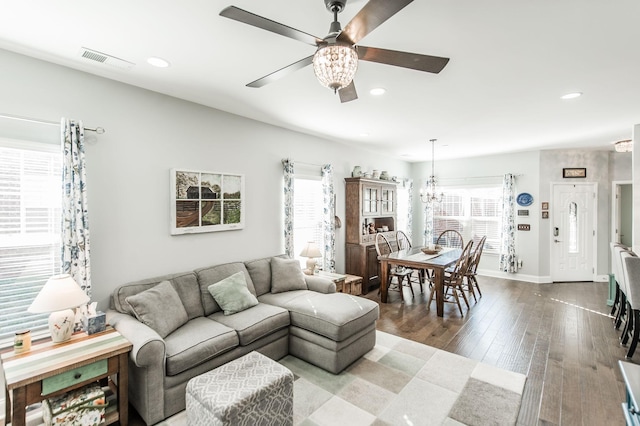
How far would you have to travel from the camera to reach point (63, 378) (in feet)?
6.16

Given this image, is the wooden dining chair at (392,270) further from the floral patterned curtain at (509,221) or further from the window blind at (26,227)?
the window blind at (26,227)

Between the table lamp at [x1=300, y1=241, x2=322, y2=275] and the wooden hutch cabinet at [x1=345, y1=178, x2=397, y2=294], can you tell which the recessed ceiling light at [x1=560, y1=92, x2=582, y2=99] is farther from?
the table lamp at [x1=300, y1=241, x2=322, y2=275]

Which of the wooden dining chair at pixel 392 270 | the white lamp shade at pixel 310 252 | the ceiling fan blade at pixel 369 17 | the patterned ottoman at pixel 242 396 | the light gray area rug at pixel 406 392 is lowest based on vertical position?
the light gray area rug at pixel 406 392

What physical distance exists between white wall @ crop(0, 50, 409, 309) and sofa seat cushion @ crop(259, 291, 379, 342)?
1063 mm

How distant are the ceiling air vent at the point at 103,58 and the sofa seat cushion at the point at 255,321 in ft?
7.85

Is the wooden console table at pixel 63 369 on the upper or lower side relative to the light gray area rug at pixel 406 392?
upper

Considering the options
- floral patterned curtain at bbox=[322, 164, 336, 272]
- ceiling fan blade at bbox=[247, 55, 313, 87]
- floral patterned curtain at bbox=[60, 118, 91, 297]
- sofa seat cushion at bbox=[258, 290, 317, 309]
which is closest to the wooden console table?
floral patterned curtain at bbox=[60, 118, 91, 297]

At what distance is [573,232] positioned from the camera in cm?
611

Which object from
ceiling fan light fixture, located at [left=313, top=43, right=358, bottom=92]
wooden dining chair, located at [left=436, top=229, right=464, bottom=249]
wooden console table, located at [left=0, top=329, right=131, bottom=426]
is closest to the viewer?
ceiling fan light fixture, located at [left=313, top=43, right=358, bottom=92]

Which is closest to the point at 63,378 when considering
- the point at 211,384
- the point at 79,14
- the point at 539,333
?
the point at 211,384

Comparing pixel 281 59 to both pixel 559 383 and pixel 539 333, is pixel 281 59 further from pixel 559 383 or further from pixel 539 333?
pixel 539 333

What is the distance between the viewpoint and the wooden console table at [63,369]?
1.75 meters

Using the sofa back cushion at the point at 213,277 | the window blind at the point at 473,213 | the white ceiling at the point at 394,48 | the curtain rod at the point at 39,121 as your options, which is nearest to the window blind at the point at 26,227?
the curtain rod at the point at 39,121

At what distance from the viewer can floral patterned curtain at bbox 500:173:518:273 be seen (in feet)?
20.6
